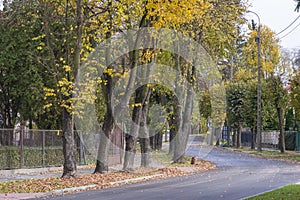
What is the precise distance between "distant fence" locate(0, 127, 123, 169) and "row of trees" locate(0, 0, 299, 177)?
1721mm

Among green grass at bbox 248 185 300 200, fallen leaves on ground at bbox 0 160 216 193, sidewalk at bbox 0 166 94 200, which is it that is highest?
green grass at bbox 248 185 300 200

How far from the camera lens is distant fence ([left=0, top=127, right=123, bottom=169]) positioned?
25500mm

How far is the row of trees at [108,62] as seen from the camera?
21547 millimetres

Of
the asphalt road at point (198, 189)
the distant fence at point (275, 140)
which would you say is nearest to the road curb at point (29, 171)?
the asphalt road at point (198, 189)

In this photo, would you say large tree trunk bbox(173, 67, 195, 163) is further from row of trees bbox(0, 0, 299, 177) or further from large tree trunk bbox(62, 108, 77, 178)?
large tree trunk bbox(62, 108, 77, 178)

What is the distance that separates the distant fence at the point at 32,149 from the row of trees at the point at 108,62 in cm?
172

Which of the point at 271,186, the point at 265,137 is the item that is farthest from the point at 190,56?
the point at 265,137

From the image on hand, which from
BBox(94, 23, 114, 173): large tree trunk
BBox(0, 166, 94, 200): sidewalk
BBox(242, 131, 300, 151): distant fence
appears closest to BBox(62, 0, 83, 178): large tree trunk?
BBox(94, 23, 114, 173): large tree trunk

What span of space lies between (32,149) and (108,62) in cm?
685

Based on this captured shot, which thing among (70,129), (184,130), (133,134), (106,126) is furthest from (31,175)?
(184,130)

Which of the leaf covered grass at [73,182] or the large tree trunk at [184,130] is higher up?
the large tree trunk at [184,130]

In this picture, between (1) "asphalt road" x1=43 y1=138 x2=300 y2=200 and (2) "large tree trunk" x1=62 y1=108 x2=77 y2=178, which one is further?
(2) "large tree trunk" x1=62 y1=108 x2=77 y2=178

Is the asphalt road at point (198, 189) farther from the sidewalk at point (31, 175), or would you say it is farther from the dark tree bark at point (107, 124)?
the dark tree bark at point (107, 124)

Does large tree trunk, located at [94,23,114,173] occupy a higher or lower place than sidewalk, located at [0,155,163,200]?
higher
